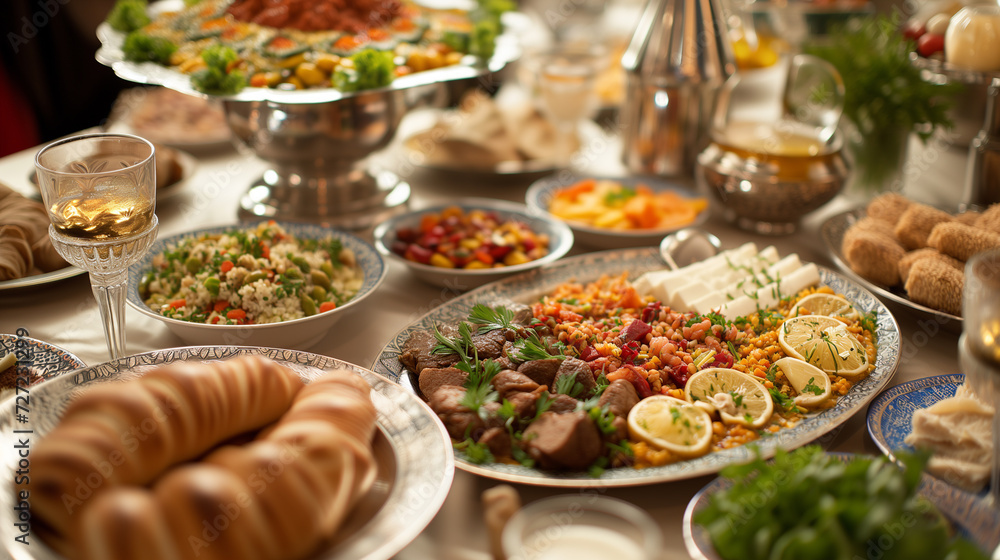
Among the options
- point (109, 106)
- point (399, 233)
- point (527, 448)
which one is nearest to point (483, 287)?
point (399, 233)

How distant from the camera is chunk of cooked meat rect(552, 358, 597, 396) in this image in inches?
63.2

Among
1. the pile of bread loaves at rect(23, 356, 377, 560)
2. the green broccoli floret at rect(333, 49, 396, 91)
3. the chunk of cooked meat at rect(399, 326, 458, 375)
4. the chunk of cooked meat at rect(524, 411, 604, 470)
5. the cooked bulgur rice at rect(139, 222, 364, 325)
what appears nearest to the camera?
the pile of bread loaves at rect(23, 356, 377, 560)

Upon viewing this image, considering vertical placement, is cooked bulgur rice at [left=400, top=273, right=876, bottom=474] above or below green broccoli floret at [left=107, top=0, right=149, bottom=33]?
below

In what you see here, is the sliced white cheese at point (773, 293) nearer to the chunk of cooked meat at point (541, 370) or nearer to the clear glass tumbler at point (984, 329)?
the chunk of cooked meat at point (541, 370)

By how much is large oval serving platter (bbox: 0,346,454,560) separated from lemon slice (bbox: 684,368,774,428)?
603mm

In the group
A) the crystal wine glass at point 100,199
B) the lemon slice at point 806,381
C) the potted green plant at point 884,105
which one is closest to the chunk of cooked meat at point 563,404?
the lemon slice at point 806,381

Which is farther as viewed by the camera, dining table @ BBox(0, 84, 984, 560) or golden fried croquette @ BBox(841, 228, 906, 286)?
golden fried croquette @ BBox(841, 228, 906, 286)

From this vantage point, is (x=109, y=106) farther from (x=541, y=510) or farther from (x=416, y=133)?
(x=541, y=510)

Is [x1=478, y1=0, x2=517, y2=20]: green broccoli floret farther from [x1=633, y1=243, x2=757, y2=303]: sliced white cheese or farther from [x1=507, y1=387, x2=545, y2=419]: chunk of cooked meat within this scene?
[x1=507, y1=387, x2=545, y2=419]: chunk of cooked meat

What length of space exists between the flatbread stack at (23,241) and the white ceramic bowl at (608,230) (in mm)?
1484

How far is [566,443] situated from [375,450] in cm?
35

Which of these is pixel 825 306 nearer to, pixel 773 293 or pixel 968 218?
pixel 773 293

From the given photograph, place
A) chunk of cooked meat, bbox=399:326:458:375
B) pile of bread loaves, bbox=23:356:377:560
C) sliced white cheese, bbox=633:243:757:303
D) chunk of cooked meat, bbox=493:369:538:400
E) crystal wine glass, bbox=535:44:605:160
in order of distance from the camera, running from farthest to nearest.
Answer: crystal wine glass, bbox=535:44:605:160 < sliced white cheese, bbox=633:243:757:303 < chunk of cooked meat, bbox=399:326:458:375 < chunk of cooked meat, bbox=493:369:538:400 < pile of bread loaves, bbox=23:356:377:560

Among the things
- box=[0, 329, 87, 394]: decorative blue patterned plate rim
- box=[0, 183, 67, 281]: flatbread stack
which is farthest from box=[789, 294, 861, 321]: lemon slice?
box=[0, 183, 67, 281]: flatbread stack
